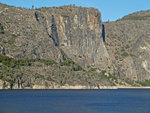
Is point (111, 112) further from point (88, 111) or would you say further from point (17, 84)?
point (17, 84)

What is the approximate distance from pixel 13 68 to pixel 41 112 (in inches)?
4172

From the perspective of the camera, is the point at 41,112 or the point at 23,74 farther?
the point at 23,74

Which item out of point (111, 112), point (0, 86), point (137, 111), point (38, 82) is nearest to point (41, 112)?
point (111, 112)

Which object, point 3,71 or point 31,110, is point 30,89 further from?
point 31,110

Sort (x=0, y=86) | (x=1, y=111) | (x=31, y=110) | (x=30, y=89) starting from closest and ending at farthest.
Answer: (x=1, y=111) < (x=31, y=110) < (x=0, y=86) < (x=30, y=89)

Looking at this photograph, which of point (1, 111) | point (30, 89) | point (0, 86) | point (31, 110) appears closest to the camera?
point (1, 111)

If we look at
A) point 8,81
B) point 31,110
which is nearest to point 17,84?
point 8,81

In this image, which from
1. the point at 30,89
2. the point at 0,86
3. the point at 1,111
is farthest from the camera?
the point at 30,89

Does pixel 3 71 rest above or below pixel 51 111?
above

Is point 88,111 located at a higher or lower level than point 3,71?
lower

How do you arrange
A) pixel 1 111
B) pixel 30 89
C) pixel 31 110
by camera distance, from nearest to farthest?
1. pixel 1 111
2. pixel 31 110
3. pixel 30 89

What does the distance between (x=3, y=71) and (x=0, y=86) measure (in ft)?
29.2

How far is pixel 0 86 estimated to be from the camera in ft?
598

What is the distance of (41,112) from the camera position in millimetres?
93875
